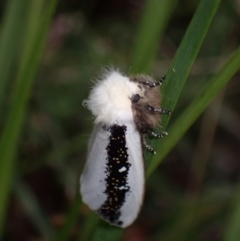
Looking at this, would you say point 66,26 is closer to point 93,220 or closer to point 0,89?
point 0,89

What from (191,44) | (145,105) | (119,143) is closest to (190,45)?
(191,44)

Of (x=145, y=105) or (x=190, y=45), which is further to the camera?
(x=145, y=105)

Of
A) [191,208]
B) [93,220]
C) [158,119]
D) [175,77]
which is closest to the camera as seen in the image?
[175,77]

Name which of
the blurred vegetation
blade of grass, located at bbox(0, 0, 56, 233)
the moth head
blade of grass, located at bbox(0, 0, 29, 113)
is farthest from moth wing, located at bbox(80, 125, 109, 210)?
the blurred vegetation

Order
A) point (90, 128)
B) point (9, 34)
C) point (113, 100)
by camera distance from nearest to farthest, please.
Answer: point (113, 100), point (9, 34), point (90, 128)

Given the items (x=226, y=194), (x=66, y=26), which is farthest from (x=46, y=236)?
(x=66, y=26)

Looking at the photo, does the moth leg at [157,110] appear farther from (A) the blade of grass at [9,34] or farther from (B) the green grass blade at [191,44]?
(A) the blade of grass at [9,34]

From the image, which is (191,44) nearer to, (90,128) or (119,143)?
(119,143)
